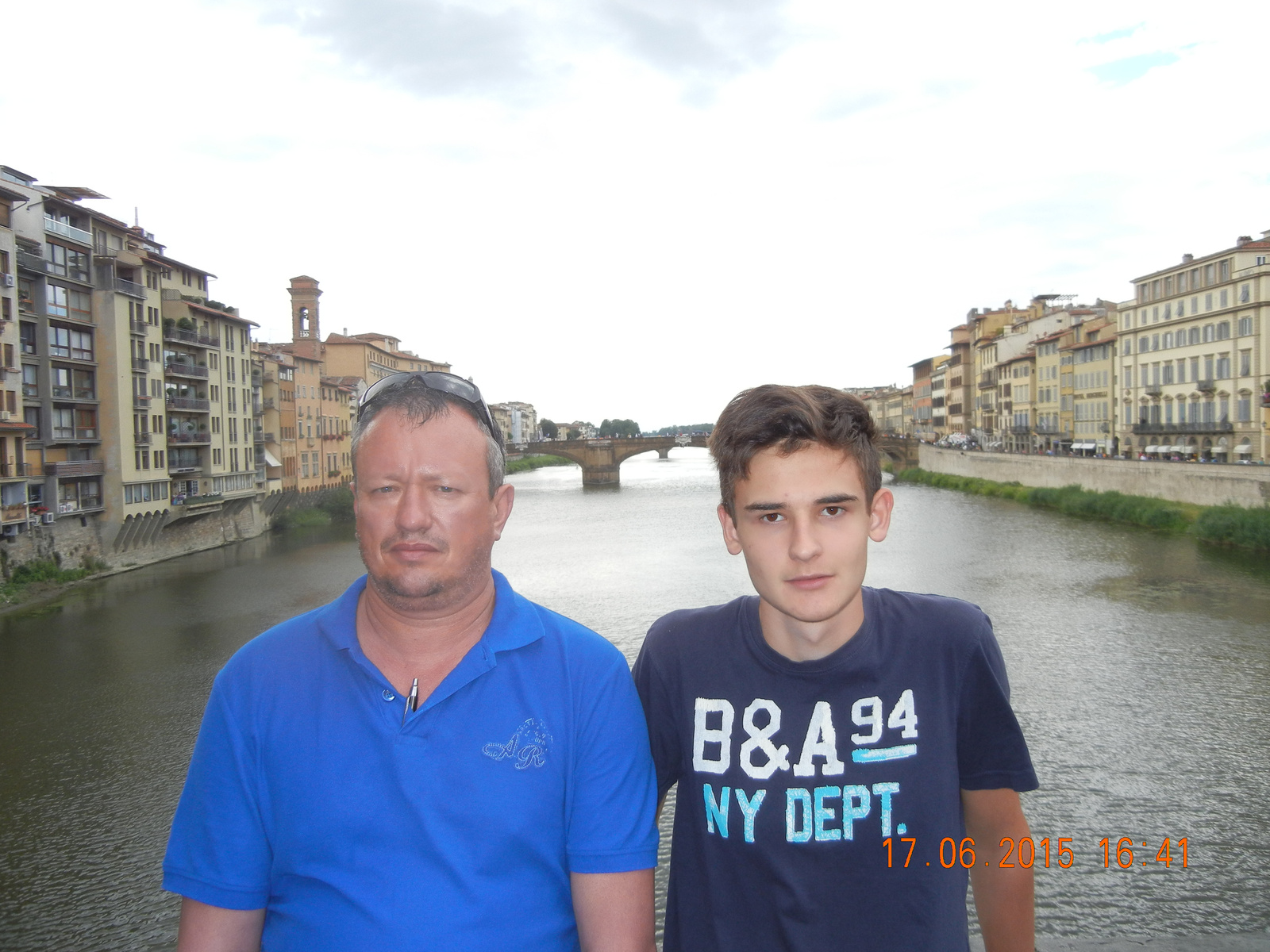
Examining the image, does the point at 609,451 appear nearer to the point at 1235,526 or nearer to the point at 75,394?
the point at 75,394

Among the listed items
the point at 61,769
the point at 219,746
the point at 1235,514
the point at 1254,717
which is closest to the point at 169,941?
the point at 61,769

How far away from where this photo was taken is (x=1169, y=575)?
22.7 metres

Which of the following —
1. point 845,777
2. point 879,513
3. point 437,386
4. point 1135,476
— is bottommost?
point 1135,476

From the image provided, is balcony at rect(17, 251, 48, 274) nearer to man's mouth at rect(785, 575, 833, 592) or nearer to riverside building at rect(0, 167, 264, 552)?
riverside building at rect(0, 167, 264, 552)

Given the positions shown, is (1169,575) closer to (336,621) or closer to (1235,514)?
(1235,514)

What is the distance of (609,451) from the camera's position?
62.3 metres

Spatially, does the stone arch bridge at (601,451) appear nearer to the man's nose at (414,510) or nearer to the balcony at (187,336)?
the balcony at (187,336)

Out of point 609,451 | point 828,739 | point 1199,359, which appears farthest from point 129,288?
point 1199,359

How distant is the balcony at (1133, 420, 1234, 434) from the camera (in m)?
35.1

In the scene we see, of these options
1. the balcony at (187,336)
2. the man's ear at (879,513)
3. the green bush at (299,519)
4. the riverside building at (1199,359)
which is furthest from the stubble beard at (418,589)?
the green bush at (299,519)

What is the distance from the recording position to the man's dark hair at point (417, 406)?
207cm

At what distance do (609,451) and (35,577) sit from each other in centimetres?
4171

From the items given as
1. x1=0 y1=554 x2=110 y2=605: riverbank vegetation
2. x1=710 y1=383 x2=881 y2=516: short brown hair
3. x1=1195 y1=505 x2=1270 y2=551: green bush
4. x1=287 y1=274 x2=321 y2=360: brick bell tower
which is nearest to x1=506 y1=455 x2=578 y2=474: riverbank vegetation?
x1=287 y1=274 x2=321 y2=360: brick bell tower

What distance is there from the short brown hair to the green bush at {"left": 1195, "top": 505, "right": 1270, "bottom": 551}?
91.4 ft
